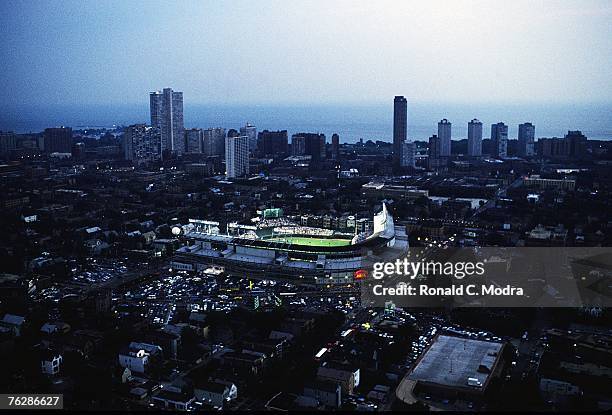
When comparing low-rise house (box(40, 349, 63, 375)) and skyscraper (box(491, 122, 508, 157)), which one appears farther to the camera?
skyscraper (box(491, 122, 508, 157))

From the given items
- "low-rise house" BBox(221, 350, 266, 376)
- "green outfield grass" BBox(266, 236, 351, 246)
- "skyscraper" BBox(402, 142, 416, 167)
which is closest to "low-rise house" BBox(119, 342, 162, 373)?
"low-rise house" BBox(221, 350, 266, 376)

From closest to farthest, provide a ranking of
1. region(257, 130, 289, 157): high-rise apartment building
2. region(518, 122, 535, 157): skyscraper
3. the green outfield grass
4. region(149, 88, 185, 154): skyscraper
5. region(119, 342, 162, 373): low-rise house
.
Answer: region(119, 342, 162, 373): low-rise house, the green outfield grass, region(518, 122, 535, 157): skyscraper, region(149, 88, 185, 154): skyscraper, region(257, 130, 289, 157): high-rise apartment building

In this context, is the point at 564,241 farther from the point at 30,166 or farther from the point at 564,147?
the point at 30,166

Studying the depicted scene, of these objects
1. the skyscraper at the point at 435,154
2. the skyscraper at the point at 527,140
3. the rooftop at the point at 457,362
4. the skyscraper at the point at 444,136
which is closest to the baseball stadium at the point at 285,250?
the rooftop at the point at 457,362

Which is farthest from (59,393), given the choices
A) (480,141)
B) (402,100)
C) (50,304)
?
(480,141)

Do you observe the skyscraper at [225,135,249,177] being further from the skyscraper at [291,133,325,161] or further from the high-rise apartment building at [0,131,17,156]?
the high-rise apartment building at [0,131,17,156]

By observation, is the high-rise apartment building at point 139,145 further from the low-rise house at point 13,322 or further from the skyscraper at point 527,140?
the low-rise house at point 13,322

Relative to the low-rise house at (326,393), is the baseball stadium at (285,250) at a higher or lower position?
higher

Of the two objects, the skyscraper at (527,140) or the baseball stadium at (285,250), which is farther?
the skyscraper at (527,140)
